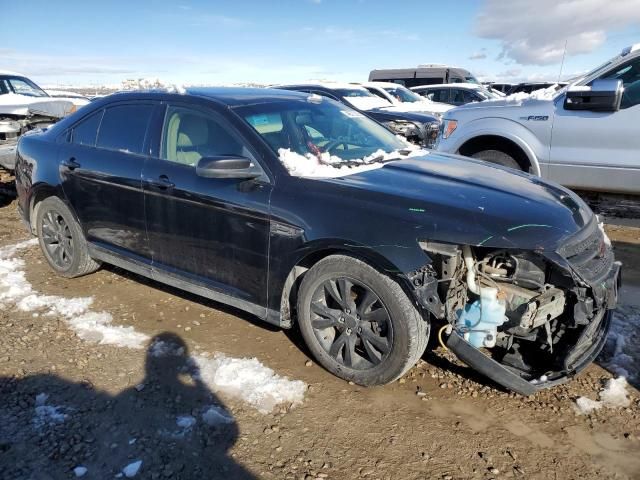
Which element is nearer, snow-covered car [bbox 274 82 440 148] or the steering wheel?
the steering wheel

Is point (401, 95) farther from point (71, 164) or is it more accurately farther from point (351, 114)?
point (71, 164)

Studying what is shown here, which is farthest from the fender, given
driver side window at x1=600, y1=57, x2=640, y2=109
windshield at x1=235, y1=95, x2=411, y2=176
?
windshield at x1=235, y1=95, x2=411, y2=176

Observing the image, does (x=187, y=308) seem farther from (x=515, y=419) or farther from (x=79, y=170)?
(x=515, y=419)

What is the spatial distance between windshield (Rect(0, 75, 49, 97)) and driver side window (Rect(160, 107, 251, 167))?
7.44m

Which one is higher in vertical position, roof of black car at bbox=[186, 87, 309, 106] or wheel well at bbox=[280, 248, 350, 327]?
roof of black car at bbox=[186, 87, 309, 106]

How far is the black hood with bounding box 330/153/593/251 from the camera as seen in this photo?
265cm

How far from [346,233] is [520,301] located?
1.03 meters

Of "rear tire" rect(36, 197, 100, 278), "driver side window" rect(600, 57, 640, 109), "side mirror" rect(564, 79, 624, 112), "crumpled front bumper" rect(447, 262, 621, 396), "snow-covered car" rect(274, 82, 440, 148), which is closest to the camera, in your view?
"crumpled front bumper" rect(447, 262, 621, 396)

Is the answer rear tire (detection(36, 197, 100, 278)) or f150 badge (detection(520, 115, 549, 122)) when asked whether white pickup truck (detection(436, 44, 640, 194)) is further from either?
rear tire (detection(36, 197, 100, 278))

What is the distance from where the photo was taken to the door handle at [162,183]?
363 cm

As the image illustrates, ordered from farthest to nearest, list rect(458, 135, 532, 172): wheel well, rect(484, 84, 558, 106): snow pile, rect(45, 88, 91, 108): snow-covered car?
rect(45, 88, 91, 108): snow-covered car → rect(458, 135, 532, 172): wheel well → rect(484, 84, 558, 106): snow pile

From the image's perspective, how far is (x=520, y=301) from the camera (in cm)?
281

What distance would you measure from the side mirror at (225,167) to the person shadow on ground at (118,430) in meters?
1.27

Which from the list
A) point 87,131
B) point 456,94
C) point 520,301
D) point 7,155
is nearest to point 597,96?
point 520,301
